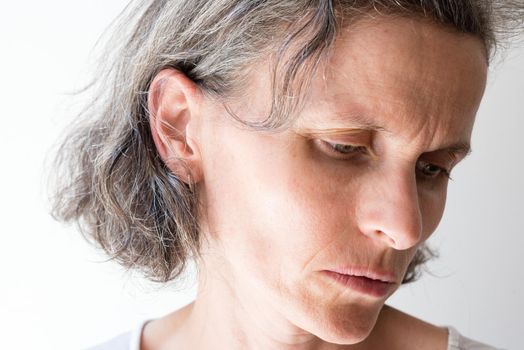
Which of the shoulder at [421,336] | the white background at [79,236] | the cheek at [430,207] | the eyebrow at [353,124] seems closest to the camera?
the eyebrow at [353,124]

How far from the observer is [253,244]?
1.04 metres

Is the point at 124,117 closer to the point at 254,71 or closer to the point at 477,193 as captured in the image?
the point at 254,71

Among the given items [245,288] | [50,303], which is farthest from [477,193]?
[50,303]

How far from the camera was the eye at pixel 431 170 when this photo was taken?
1.05m

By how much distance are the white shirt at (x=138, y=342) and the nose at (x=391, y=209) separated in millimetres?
333

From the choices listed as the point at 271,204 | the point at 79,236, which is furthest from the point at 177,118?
the point at 79,236

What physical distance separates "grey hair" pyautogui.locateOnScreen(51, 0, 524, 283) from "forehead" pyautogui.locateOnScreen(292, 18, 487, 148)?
2cm

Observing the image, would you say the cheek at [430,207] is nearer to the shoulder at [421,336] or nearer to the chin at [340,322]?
the chin at [340,322]

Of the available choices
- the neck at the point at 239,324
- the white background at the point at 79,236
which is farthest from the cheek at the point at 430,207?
the white background at the point at 79,236

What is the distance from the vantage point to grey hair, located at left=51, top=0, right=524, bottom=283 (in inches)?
38.4

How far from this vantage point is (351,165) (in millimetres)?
981

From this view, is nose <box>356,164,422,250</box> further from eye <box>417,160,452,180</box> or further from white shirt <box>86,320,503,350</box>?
white shirt <box>86,320,503,350</box>

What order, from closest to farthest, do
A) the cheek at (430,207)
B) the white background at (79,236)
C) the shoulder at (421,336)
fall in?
1. the cheek at (430,207)
2. the shoulder at (421,336)
3. the white background at (79,236)

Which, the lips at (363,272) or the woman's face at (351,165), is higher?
the woman's face at (351,165)
